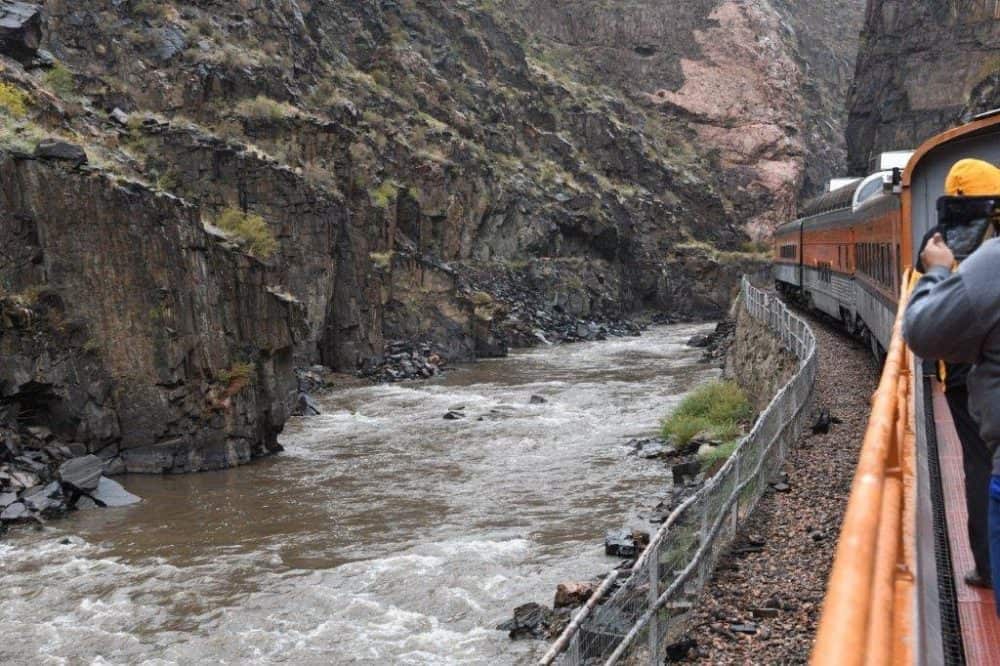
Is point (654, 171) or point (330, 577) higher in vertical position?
point (654, 171)

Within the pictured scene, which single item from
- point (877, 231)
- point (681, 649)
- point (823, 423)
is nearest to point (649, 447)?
point (877, 231)

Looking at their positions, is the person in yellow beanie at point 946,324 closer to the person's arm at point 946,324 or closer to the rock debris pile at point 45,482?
the person's arm at point 946,324

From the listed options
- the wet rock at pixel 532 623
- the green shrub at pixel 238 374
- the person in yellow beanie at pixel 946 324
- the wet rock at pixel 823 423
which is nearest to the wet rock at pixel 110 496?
the green shrub at pixel 238 374

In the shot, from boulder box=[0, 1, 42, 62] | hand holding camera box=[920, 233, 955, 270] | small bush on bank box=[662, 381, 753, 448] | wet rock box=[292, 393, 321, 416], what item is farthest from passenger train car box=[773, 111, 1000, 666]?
boulder box=[0, 1, 42, 62]

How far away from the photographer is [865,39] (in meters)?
67.2

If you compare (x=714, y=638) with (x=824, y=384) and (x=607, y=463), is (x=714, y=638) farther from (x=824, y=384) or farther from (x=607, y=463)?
(x=607, y=463)

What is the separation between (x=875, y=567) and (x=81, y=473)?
22.0 meters

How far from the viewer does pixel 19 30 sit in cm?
3133

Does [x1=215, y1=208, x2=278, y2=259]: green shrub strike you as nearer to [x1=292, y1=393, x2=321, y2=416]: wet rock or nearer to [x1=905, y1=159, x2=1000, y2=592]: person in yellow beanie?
[x1=292, y1=393, x2=321, y2=416]: wet rock

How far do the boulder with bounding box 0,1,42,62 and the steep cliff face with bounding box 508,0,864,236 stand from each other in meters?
65.2

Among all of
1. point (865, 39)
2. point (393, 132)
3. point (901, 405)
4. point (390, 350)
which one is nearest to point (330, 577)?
point (901, 405)

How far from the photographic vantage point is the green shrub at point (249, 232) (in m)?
30.9

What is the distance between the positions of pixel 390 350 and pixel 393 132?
58.8ft

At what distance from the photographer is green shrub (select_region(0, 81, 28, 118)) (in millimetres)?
26250
